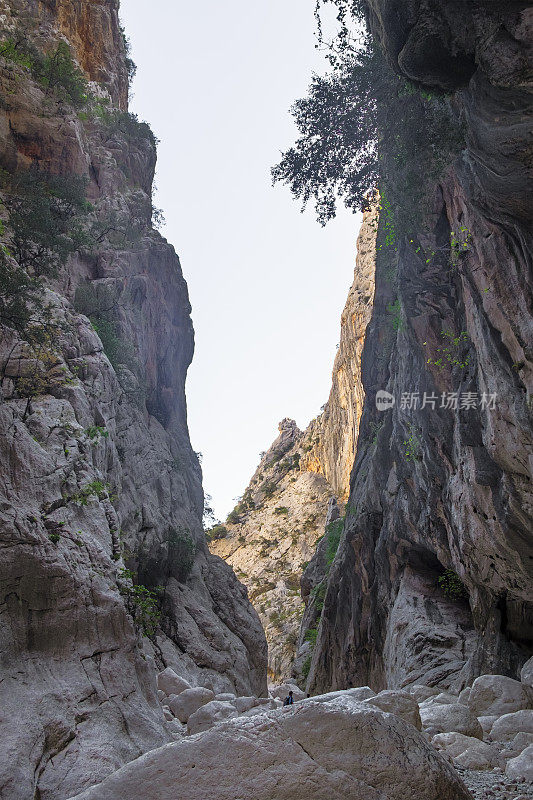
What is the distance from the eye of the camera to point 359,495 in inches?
1011

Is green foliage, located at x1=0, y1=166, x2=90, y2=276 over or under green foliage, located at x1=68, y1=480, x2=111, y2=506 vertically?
over

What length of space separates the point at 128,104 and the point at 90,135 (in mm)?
8842

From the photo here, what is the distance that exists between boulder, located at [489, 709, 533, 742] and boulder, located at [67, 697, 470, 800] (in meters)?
4.35

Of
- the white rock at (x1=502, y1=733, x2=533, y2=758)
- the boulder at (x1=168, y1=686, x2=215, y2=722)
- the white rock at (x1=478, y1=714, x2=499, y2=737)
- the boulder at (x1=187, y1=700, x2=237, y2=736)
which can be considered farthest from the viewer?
the boulder at (x1=168, y1=686, x2=215, y2=722)

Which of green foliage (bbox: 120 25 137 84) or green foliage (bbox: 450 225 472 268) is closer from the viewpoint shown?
green foliage (bbox: 450 225 472 268)

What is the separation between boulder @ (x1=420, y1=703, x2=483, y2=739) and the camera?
27.0 ft

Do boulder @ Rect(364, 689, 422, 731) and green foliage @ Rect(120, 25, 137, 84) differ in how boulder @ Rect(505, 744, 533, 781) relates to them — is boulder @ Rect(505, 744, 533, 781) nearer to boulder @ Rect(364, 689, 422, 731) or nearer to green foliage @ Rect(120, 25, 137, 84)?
boulder @ Rect(364, 689, 422, 731)

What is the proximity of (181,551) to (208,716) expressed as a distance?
13.6 meters

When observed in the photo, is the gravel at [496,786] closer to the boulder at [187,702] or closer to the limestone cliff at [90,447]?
the limestone cliff at [90,447]

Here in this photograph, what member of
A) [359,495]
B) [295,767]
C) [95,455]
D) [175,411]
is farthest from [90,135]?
[295,767]

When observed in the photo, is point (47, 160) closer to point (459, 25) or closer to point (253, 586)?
point (459, 25)

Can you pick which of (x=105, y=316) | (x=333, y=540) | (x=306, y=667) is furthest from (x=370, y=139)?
(x=306, y=667)

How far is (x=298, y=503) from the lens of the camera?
56.9 m
